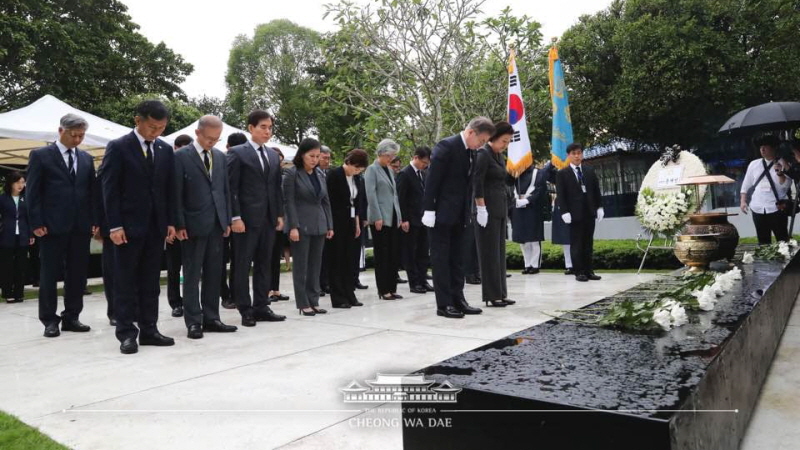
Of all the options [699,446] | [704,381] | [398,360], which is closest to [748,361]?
[704,381]

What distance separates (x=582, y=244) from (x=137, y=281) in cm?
570

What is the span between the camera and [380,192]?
6.77 m

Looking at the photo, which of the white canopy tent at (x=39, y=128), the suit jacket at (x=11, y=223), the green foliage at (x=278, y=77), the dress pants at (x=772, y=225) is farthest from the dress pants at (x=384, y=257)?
the green foliage at (x=278, y=77)

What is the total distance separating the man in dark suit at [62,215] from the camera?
15.6ft

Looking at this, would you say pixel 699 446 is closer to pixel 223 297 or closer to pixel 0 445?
pixel 0 445

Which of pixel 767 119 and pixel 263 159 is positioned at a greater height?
pixel 767 119

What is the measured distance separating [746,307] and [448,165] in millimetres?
2785

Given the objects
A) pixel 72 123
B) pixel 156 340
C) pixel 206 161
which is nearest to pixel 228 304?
pixel 156 340

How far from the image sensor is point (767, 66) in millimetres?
20469

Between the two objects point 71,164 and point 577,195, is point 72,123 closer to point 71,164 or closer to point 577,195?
point 71,164

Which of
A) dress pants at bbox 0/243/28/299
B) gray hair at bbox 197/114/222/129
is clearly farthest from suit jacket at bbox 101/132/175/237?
dress pants at bbox 0/243/28/299

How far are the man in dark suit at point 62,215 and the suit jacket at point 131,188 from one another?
1067 millimetres

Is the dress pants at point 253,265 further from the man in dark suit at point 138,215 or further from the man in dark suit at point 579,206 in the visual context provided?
the man in dark suit at point 579,206
